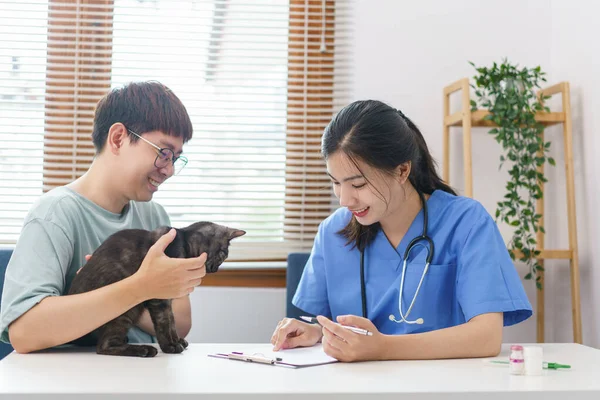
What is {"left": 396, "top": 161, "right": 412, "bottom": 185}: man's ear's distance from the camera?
1536 mm

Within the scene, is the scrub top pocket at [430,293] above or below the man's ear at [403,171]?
below

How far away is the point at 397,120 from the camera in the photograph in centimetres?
152

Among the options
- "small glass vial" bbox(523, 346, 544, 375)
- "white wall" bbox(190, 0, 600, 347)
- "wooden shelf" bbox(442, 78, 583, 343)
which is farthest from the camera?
"white wall" bbox(190, 0, 600, 347)

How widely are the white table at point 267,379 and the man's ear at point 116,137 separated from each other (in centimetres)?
49

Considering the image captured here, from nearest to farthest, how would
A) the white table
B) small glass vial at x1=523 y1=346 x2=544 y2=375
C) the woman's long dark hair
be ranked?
the white table → small glass vial at x1=523 y1=346 x2=544 y2=375 → the woman's long dark hair

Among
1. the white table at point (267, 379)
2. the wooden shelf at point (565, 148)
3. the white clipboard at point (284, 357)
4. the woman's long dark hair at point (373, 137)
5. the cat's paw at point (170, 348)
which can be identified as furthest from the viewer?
the wooden shelf at point (565, 148)

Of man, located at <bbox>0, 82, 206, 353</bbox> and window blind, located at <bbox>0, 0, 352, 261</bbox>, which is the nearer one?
man, located at <bbox>0, 82, 206, 353</bbox>

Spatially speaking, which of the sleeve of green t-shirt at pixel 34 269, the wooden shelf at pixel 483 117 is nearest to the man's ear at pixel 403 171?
the sleeve of green t-shirt at pixel 34 269

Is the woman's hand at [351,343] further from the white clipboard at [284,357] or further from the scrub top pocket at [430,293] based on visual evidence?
the scrub top pocket at [430,293]

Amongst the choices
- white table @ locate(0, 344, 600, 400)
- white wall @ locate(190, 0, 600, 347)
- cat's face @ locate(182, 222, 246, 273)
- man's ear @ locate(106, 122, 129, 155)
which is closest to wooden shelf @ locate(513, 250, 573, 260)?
white wall @ locate(190, 0, 600, 347)

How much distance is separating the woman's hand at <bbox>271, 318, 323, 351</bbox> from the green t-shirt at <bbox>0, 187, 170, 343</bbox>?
362mm

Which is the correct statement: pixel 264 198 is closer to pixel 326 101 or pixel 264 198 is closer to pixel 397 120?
pixel 326 101

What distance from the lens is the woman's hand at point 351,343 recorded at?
47.5 inches

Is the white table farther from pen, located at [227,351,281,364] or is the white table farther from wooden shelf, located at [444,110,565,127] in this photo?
wooden shelf, located at [444,110,565,127]
